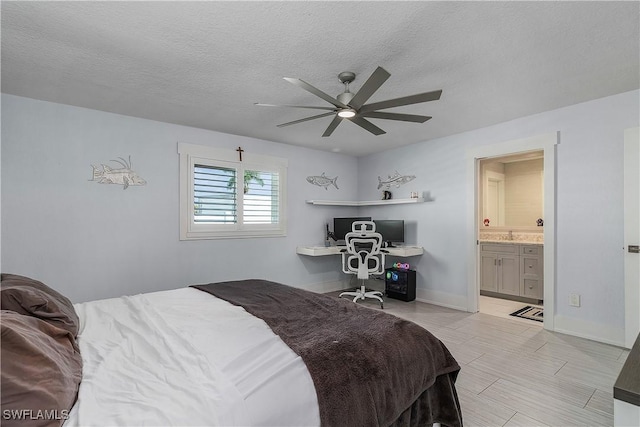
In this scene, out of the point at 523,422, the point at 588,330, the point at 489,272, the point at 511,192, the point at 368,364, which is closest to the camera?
the point at 368,364

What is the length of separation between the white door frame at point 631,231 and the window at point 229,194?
3947mm

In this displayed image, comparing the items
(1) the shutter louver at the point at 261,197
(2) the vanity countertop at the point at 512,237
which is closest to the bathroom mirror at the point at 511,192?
(2) the vanity countertop at the point at 512,237

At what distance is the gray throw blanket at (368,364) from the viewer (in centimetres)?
130

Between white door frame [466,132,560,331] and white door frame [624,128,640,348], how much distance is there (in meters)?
0.59

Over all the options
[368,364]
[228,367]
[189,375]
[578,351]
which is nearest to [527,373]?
[578,351]

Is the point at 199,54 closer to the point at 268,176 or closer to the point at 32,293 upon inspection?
the point at 32,293

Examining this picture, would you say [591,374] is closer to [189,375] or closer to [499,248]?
[499,248]

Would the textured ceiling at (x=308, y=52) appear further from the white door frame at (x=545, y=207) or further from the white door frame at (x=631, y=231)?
the white door frame at (x=631, y=231)

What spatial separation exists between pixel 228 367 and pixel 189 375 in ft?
0.49

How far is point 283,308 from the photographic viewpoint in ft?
7.10

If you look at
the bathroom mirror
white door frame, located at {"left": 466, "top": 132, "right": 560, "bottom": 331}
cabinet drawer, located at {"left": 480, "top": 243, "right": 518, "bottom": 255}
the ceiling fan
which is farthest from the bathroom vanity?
the ceiling fan

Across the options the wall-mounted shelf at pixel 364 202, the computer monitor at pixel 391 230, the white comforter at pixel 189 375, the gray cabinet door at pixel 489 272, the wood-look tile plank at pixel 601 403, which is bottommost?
the wood-look tile plank at pixel 601 403

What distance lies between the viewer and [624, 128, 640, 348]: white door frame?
9.56 feet

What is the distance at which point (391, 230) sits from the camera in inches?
201
